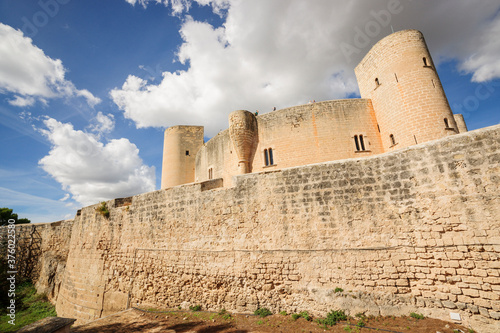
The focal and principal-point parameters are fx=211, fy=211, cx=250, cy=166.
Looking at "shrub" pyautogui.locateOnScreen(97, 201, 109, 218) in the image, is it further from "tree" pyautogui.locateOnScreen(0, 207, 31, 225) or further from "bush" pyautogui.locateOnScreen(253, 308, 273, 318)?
"tree" pyautogui.locateOnScreen(0, 207, 31, 225)


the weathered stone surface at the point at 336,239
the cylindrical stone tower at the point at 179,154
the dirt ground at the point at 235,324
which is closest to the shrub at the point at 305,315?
the dirt ground at the point at 235,324

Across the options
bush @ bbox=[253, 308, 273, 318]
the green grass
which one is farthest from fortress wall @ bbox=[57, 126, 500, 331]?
the green grass

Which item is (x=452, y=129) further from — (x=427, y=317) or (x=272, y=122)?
(x=427, y=317)

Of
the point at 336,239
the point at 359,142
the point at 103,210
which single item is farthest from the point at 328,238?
the point at 103,210

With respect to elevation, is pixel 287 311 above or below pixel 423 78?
below

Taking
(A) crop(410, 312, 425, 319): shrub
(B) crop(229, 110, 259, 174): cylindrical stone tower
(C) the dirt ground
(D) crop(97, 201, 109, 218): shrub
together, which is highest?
(B) crop(229, 110, 259, 174): cylindrical stone tower

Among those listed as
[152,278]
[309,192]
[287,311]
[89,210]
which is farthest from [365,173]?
[89,210]

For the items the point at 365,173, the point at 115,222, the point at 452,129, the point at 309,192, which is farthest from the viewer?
the point at 452,129

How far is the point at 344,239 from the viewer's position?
560 cm

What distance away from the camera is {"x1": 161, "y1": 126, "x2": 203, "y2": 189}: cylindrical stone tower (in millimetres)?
22531

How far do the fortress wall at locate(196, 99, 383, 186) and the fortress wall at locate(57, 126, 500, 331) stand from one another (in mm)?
8072

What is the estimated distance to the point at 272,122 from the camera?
15.4 meters

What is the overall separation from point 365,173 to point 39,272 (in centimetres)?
2309

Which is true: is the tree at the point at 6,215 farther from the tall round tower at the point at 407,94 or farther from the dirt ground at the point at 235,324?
the tall round tower at the point at 407,94
